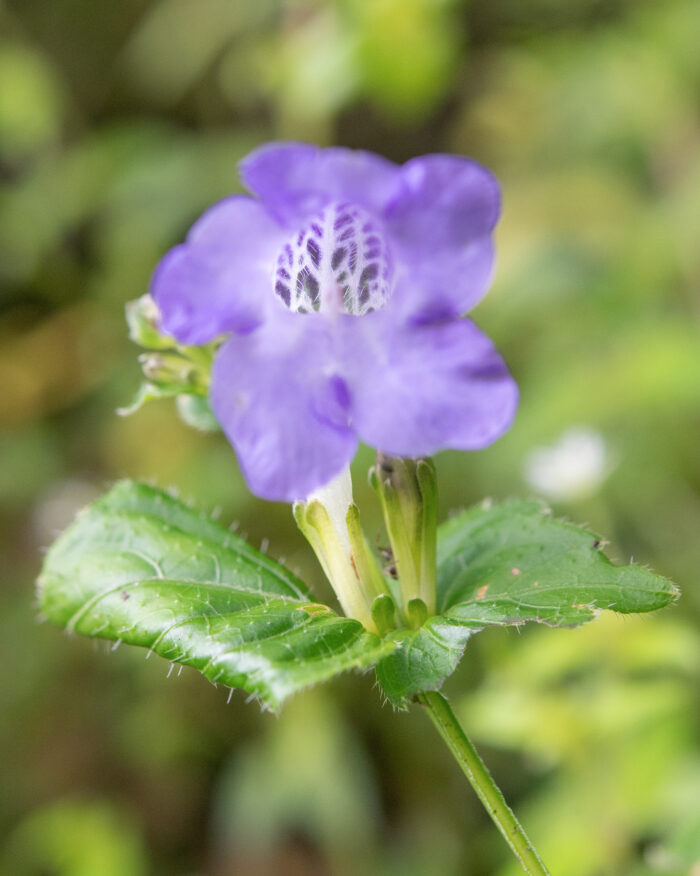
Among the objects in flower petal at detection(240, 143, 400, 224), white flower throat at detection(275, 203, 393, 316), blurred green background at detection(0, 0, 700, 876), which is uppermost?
flower petal at detection(240, 143, 400, 224)

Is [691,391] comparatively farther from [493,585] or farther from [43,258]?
[43,258]

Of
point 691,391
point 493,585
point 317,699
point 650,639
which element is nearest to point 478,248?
point 493,585

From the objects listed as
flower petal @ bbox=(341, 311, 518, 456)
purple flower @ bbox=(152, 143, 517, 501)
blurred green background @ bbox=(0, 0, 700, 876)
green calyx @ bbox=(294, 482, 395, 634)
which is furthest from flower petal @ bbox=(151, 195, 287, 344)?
blurred green background @ bbox=(0, 0, 700, 876)

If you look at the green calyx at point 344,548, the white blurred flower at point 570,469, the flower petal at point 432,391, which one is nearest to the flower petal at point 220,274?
the flower petal at point 432,391

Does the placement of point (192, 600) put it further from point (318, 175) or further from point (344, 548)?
point (318, 175)

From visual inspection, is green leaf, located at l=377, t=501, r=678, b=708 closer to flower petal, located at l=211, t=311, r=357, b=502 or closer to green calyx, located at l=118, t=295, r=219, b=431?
flower petal, located at l=211, t=311, r=357, b=502

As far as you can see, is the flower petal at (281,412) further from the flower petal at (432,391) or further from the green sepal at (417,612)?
the green sepal at (417,612)
